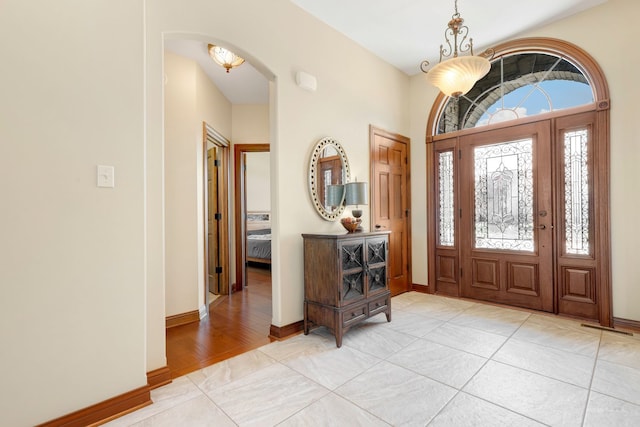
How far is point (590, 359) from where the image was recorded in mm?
2330

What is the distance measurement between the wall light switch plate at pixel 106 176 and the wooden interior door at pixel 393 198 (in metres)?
2.80

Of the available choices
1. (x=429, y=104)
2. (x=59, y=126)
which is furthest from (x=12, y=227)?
(x=429, y=104)

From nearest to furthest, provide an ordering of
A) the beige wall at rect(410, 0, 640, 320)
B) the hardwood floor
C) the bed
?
the hardwood floor → the beige wall at rect(410, 0, 640, 320) → the bed

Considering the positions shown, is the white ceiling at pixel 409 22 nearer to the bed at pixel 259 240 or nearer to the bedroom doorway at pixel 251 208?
the bedroom doorway at pixel 251 208

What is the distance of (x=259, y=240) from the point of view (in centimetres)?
638

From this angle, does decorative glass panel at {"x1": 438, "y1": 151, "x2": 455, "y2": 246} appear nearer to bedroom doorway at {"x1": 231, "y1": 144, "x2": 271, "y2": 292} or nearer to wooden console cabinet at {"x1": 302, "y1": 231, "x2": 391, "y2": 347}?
wooden console cabinet at {"x1": 302, "y1": 231, "x2": 391, "y2": 347}

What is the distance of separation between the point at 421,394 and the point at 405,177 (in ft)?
10.2

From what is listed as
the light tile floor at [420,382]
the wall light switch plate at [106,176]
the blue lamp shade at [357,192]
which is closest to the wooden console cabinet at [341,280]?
the light tile floor at [420,382]

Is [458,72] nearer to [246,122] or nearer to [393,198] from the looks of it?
[393,198]

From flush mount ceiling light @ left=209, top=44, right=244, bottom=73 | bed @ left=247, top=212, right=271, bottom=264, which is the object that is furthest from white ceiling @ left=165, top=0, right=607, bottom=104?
bed @ left=247, top=212, right=271, bottom=264

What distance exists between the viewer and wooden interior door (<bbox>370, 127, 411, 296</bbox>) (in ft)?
12.9

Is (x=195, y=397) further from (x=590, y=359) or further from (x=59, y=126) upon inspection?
(x=590, y=359)

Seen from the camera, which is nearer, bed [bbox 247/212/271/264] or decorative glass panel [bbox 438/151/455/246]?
decorative glass panel [bbox 438/151/455/246]

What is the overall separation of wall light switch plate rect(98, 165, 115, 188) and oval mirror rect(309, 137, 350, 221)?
66.8 inches
